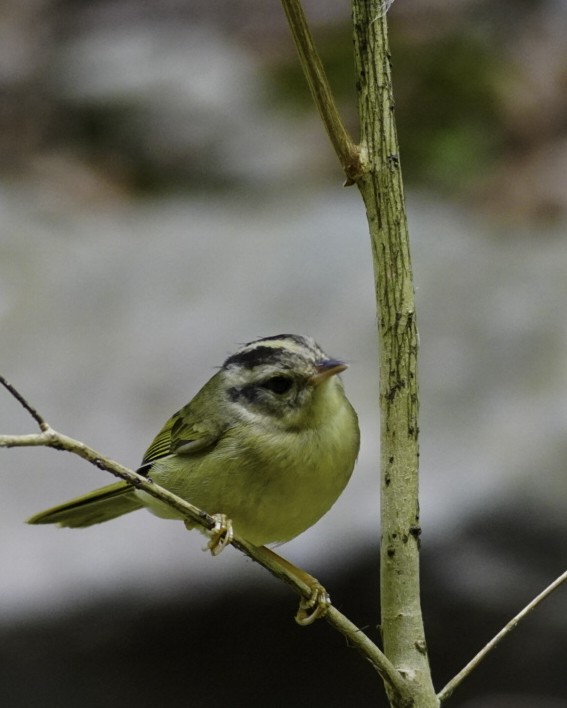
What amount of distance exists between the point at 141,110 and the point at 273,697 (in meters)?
5.74

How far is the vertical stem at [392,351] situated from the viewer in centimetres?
211

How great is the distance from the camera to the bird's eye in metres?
3.34

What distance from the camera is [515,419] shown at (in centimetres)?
570

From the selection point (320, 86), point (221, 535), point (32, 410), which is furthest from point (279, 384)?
point (32, 410)

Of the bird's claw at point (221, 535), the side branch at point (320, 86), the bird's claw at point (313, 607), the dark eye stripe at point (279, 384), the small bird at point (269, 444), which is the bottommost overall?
the bird's claw at point (313, 607)

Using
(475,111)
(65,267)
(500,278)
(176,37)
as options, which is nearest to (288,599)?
(500,278)

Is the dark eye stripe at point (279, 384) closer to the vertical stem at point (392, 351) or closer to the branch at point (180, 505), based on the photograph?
the branch at point (180, 505)

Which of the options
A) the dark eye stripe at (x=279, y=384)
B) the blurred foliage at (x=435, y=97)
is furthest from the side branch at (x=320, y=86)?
the blurred foliage at (x=435, y=97)

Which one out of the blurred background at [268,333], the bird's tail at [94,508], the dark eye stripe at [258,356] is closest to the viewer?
the dark eye stripe at [258,356]

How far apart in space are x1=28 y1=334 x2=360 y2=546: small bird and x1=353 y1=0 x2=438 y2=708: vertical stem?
782 millimetres

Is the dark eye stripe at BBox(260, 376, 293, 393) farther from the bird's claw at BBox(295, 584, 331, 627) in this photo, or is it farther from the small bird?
the bird's claw at BBox(295, 584, 331, 627)

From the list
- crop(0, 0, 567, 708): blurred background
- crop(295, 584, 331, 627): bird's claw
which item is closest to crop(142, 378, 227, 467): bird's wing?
crop(295, 584, 331, 627): bird's claw

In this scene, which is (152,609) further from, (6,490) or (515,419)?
(515,419)

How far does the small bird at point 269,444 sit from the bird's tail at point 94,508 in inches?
13.7
